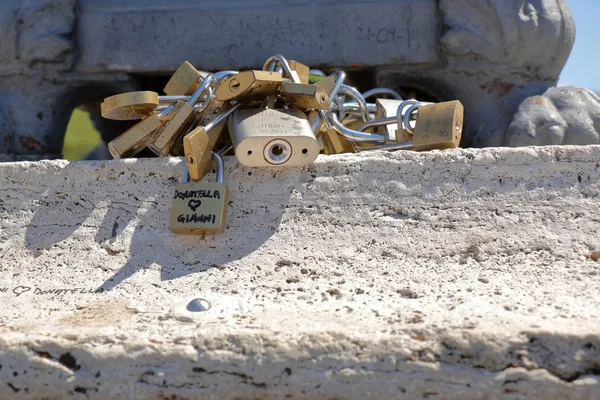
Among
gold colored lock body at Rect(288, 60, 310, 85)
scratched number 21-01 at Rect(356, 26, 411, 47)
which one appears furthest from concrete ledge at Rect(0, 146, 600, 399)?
→ scratched number 21-01 at Rect(356, 26, 411, 47)

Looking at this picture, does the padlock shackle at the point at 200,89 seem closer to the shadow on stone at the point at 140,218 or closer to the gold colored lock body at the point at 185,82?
the gold colored lock body at the point at 185,82

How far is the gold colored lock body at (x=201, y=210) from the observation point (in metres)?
1.45

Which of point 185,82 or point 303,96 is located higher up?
point 185,82

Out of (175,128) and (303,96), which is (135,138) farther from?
(303,96)

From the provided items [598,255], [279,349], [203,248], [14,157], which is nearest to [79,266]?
[203,248]

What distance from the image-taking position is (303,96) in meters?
1.65

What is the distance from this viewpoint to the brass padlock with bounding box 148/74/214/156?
5.43 feet

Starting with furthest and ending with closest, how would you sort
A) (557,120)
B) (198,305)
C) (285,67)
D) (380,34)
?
(380,34) < (557,120) < (285,67) < (198,305)

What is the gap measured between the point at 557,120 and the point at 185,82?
1.29m

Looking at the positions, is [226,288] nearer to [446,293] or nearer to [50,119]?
[446,293]

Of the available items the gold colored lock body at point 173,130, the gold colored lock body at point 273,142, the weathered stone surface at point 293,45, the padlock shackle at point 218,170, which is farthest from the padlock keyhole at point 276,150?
the weathered stone surface at point 293,45

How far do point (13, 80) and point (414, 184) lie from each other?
197 cm

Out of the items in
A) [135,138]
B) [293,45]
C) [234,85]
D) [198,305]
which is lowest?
[198,305]

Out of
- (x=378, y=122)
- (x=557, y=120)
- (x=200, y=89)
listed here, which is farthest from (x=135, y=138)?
(x=557, y=120)
